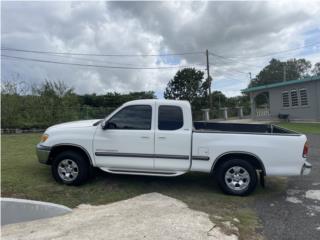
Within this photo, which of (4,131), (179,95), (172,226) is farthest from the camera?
(179,95)

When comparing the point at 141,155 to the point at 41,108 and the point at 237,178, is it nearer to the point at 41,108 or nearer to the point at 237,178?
the point at 237,178

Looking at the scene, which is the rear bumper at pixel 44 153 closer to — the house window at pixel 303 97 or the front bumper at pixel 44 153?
the front bumper at pixel 44 153

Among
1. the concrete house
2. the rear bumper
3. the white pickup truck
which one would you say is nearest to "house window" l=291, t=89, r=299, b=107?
the concrete house

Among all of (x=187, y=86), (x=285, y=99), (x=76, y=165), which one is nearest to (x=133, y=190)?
(x=76, y=165)

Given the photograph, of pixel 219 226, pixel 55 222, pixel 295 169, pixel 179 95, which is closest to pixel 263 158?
pixel 295 169

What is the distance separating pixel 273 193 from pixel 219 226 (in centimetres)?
248

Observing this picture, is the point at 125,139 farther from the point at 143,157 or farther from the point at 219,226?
the point at 219,226

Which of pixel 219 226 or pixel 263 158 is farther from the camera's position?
pixel 263 158

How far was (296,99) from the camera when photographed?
25359mm

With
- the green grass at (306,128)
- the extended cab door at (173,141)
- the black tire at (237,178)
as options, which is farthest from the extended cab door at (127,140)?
the green grass at (306,128)

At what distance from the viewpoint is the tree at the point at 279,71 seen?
7362cm

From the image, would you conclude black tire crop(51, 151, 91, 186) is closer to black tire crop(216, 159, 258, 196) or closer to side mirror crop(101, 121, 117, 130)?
side mirror crop(101, 121, 117, 130)

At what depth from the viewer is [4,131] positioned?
818 inches

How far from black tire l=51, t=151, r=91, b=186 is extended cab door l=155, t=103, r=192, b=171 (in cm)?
151
